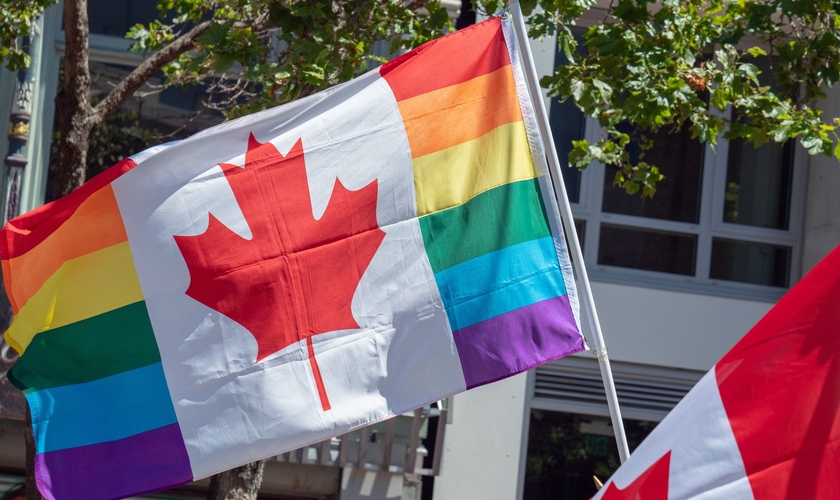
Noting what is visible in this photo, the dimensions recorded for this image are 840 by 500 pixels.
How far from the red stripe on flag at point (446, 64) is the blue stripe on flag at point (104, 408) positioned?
1.46 m

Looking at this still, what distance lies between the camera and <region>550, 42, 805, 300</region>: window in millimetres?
8867

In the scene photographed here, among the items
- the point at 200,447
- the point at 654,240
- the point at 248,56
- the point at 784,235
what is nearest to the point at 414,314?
the point at 200,447

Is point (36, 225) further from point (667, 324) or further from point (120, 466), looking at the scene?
point (667, 324)

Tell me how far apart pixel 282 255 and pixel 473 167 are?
0.84 metres

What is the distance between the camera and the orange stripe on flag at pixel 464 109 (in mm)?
3857

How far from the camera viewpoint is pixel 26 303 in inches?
148

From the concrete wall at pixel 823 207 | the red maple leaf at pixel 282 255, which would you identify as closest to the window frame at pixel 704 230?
the concrete wall at pixel 823 207

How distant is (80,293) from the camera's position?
12.3ft

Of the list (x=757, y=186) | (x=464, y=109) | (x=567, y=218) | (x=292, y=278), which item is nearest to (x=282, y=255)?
(x=292, y=278)

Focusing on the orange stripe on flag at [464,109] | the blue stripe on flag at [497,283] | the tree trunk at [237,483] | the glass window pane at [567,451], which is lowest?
the glass window pane at [567,451]

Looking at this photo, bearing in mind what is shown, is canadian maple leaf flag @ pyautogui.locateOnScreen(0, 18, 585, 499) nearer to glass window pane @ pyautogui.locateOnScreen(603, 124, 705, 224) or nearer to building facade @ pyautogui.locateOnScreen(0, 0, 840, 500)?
building facade @ pyautogui.locateOnScreen(0, 0, 840, 500)

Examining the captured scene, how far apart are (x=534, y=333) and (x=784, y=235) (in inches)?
245

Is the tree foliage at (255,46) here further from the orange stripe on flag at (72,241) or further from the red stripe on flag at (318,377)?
the red stripe on flag at (318,377)

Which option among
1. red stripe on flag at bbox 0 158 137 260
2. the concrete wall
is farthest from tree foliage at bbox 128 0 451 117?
the concrete wall
